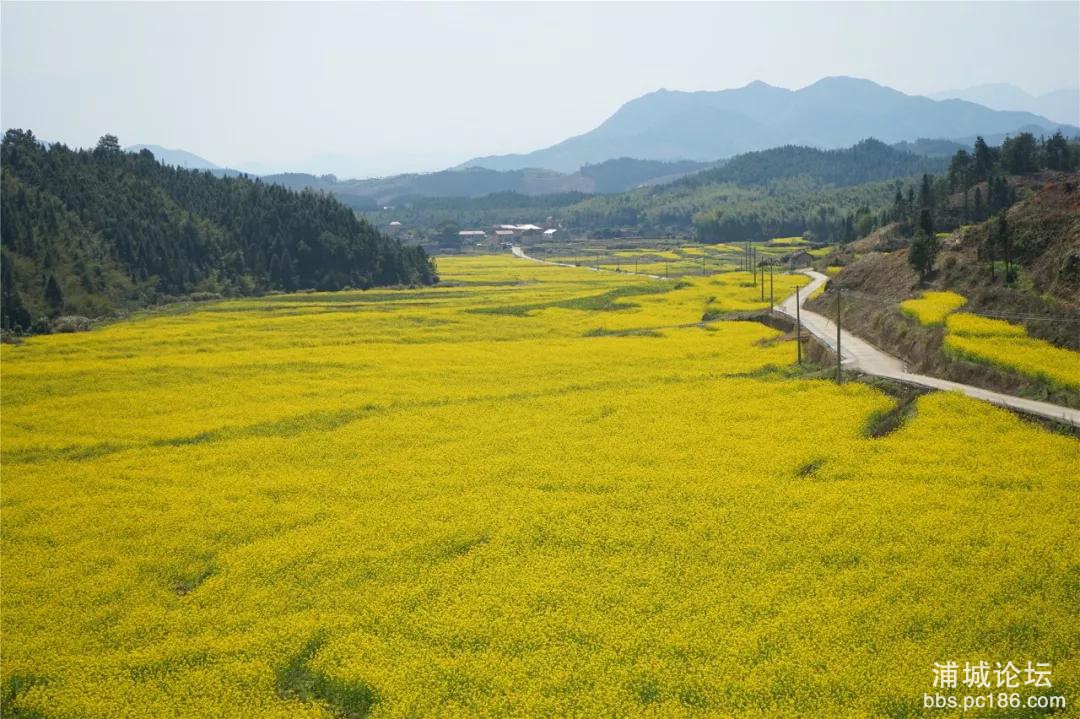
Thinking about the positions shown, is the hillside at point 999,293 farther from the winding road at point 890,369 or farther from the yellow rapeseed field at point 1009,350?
the winding road at point 890,369

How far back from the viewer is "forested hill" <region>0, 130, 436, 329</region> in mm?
90438

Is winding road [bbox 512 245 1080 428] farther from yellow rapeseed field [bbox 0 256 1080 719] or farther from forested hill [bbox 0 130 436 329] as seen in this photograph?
forested hill [bbox 0 130 436 329]

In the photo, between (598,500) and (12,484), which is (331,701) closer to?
(598,500)

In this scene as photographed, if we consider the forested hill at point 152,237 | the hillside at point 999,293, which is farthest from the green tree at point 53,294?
the hillside at point 999,293

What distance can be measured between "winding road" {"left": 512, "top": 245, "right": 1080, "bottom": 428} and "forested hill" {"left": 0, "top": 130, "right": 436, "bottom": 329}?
2890 inches

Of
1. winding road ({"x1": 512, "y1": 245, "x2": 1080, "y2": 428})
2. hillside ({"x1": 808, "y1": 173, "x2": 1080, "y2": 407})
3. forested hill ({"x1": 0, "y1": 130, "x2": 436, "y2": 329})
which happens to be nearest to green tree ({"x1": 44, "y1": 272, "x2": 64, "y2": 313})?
forested hill ({"x1": 0, "y1": 130, "x2": 436, "y2": 329})

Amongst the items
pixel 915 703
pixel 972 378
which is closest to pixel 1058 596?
pixel 915 703

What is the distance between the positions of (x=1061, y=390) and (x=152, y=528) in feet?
114

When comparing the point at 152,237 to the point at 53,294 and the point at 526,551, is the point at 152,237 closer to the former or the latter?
the point at 53,294

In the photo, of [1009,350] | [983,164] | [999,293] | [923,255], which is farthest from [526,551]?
[983,164]

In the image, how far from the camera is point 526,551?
23375mm

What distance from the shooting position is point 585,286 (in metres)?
115

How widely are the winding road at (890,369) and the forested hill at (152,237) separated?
7342cm

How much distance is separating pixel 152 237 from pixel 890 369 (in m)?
102
